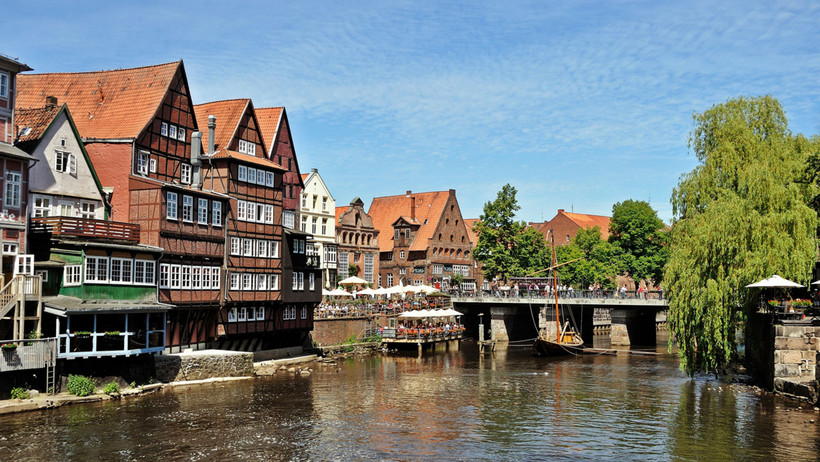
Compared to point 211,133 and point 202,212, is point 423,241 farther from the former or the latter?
point 202,212

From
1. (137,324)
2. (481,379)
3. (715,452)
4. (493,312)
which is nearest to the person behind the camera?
(715,452)

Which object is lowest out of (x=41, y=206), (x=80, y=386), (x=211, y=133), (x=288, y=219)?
(x=80, y=386)

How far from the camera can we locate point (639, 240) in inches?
3484

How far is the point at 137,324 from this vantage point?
136 ft

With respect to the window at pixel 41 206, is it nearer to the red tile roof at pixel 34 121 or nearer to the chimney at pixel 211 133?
the red tile roof at pixel 34 121

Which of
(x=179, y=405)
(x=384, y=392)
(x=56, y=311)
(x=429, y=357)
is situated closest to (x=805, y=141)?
(x=384, y=392)

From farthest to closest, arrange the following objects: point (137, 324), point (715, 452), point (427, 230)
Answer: point (427, 230), point (137, 324), point (715, 452)

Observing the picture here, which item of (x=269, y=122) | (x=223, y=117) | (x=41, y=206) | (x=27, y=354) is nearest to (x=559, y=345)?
(x=269, y=122)

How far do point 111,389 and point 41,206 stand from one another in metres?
10.4

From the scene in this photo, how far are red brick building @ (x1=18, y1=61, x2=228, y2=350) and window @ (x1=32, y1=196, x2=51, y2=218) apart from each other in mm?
4694

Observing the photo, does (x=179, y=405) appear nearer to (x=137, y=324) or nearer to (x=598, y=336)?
(x=137, y=324)

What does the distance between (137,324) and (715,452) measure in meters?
28.9

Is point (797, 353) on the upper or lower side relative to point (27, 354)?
upper

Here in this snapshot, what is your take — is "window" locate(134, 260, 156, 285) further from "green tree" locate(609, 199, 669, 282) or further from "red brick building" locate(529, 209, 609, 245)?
"red brick building" locate(529, 209, 609, 245)
